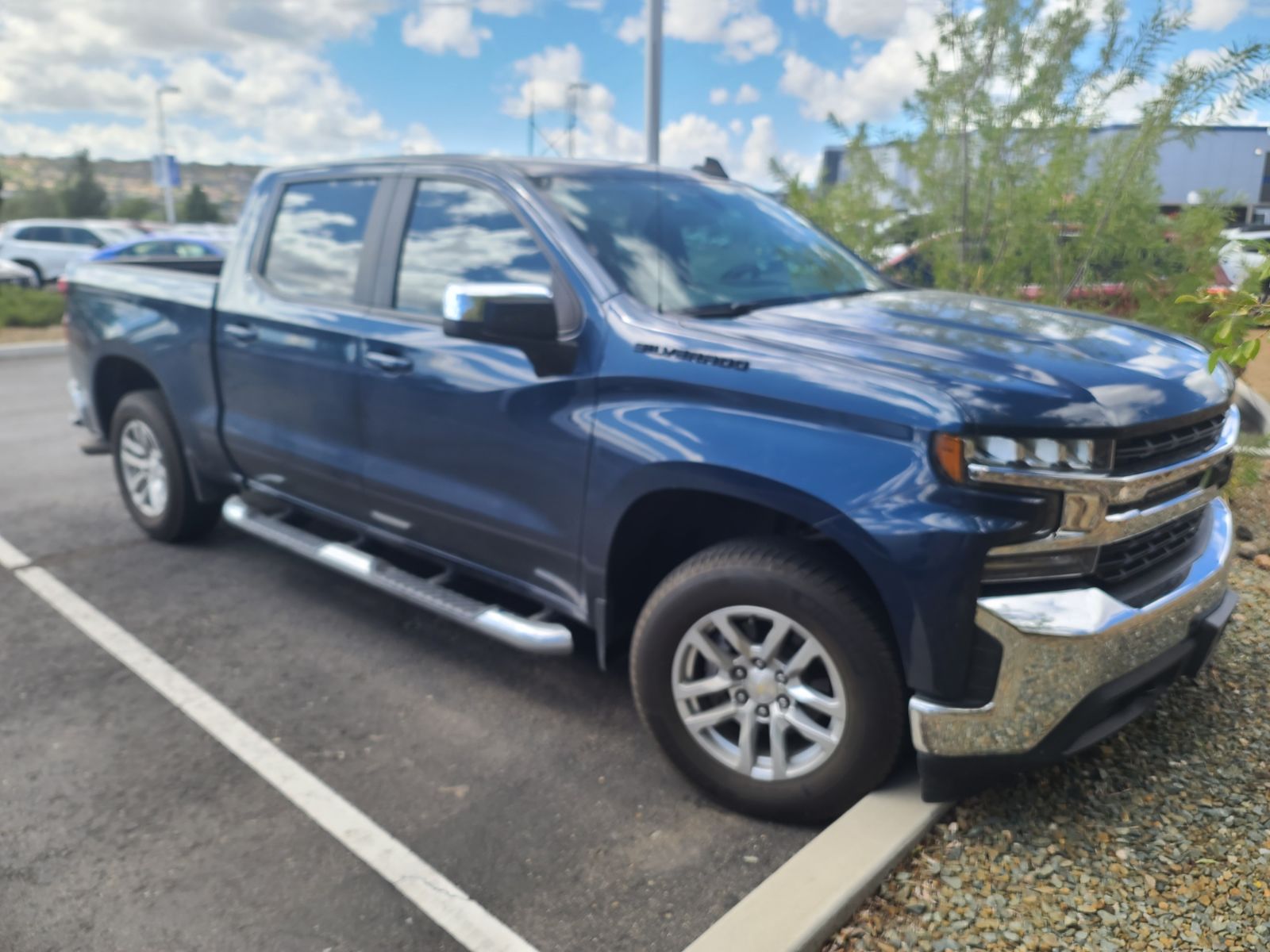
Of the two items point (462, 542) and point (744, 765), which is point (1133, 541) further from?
point (462, 542)

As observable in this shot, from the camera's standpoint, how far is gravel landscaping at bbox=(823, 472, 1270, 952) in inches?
92.2

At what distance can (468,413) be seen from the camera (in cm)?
346

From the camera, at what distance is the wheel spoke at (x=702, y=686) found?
9.45 feet

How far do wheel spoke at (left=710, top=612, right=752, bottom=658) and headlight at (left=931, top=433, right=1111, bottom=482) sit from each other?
0.74 metres

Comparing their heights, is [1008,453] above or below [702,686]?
above

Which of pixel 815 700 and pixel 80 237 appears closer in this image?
pixel 815 700

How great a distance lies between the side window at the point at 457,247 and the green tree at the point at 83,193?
57.2m

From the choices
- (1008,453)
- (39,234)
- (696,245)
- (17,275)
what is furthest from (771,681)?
(39,234)

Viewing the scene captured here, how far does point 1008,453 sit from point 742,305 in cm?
115

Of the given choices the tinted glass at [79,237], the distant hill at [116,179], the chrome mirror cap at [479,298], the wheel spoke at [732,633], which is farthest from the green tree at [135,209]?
the wheel spoke at [732,633]

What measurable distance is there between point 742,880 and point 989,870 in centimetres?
62

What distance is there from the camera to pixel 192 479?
502 cm

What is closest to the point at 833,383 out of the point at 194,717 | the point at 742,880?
the point at 742,880

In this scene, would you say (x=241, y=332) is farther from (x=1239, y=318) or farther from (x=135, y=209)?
(x=135, y=209)
